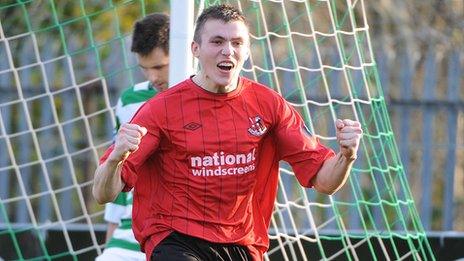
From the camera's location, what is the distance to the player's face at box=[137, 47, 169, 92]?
567cm

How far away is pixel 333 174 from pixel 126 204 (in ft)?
5.13

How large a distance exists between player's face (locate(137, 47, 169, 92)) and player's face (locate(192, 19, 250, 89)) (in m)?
0.94

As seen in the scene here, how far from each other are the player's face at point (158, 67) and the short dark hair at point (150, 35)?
1.0 inches

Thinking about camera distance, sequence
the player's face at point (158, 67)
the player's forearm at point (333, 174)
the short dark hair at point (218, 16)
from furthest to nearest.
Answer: the player's face at point (158, 67), the short dark hair at point (218, 16), the player's forearm at point (333, 174)

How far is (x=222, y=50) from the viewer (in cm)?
466

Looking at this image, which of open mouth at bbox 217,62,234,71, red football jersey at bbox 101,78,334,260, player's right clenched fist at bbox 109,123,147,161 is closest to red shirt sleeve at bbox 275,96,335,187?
red football jersey at bbox 101,78,334,260

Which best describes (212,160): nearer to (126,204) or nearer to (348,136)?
(348,136)

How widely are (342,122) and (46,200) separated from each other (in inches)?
194

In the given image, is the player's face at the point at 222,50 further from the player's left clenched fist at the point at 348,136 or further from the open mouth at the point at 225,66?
the player's left clenched fist at the point at 348,136

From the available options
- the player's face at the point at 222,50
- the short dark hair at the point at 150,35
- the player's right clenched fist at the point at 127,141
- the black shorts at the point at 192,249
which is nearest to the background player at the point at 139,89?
the short dark hair at the point at 150,35

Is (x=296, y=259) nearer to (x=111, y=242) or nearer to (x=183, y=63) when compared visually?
(x=111, y=242)

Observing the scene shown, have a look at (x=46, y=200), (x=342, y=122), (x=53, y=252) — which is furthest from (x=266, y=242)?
(x=46, y=200)

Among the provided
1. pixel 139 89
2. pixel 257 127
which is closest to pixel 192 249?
pixel 257 127

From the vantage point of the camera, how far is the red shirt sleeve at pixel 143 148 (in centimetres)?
465
